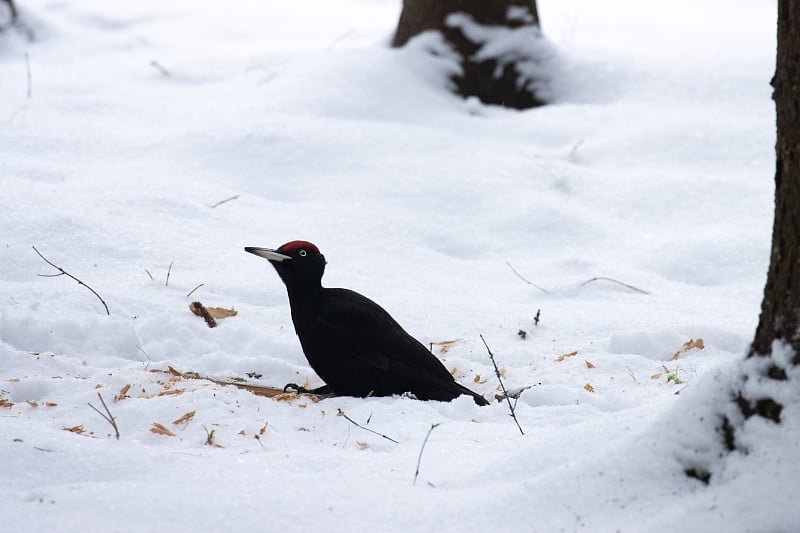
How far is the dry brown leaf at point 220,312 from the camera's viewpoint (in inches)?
164

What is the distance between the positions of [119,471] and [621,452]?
1.29 metres

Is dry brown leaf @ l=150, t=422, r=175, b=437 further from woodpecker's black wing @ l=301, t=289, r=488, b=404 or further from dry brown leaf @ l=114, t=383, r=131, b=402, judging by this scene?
woodpecker's black wing @ l=301, t=289, r=488, b=404

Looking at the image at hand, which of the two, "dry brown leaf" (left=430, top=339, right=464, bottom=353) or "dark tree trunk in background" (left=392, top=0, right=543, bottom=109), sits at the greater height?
"dark tree trunk in background" (left=392, top=0, right=543, bottom=109)

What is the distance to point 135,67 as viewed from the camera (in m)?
8.27

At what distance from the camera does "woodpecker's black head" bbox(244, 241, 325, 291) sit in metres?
3.70

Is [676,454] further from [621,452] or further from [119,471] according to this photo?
[119,471]

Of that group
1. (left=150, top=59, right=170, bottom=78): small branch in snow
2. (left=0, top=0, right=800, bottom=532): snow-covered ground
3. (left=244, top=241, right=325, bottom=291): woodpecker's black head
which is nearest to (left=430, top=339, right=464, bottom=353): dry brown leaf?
(left=0, top=0, right=800, bottom=532): snow-covered ground

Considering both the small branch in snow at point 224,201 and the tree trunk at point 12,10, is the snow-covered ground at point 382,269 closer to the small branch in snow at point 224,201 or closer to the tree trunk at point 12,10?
the small branch in snow at point 224,201

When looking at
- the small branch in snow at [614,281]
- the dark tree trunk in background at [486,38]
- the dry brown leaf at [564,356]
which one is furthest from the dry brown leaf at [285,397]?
the dark tree trunk in background at [486,38]

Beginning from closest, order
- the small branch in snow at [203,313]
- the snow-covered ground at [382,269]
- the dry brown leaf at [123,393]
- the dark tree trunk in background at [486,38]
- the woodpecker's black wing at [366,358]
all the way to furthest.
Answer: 1. the snow-covered ground at [382,269]
2. the dry brown leaf at [123,393]
3. the woodpecker's black wing at [366,358]
4. the small branch in snow at [203,313]
5. the dark tree trunk in background at [486,38]

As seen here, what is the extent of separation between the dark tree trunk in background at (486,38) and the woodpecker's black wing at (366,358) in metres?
4.04

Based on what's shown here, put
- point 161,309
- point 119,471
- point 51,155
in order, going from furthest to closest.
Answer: point 51,155 < point 161,309 < point 119,471

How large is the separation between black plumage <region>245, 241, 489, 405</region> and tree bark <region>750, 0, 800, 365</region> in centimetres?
165

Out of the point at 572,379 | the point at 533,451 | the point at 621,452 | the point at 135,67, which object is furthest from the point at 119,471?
the point at 135,67
